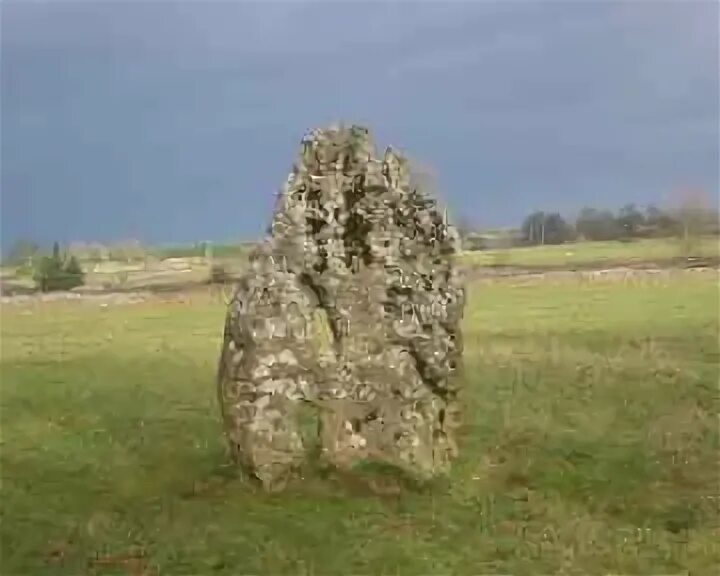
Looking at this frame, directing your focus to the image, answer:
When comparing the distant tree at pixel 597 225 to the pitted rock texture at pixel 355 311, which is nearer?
the pitted rock texture at pixel 355 311

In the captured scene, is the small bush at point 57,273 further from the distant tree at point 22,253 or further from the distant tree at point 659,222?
the distant tree at point 659,222

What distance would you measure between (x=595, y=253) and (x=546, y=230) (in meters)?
0.21

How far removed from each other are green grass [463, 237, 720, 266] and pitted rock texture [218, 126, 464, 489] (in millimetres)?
740

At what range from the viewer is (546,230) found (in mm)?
4152

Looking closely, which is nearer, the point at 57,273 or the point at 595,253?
the point at 595,253

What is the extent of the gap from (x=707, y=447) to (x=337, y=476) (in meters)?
1.17

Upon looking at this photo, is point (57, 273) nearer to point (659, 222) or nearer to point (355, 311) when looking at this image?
point (355, 311)

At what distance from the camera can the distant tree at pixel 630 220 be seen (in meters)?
4.11

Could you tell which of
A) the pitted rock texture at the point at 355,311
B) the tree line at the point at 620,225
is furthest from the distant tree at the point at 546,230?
the pitted rock texture at the point at 355,311

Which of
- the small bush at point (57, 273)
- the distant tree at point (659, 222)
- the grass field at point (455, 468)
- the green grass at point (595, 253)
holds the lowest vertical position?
the grass field at point (455, 468)

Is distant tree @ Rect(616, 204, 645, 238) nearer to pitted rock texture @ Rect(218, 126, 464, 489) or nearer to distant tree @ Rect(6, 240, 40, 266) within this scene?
pitted rock texture @ Rect(218, 126, 464, 489)

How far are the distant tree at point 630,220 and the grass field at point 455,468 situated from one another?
20 centimetres

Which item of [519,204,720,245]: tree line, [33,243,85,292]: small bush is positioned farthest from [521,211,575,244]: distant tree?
[33,243,85,292]: small bush

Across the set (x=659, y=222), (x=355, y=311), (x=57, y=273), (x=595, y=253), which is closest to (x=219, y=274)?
(x=57, y=273)
